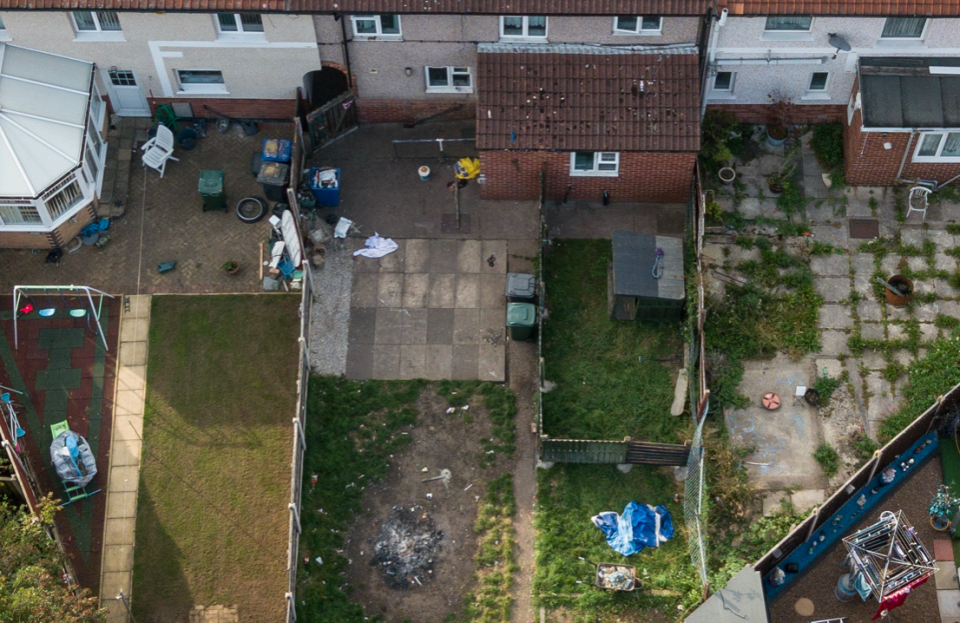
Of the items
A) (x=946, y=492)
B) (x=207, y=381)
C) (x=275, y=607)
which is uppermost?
(x=207, y=381)

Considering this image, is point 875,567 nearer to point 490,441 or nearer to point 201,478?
point 490,441

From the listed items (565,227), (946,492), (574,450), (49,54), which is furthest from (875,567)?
(49,54)

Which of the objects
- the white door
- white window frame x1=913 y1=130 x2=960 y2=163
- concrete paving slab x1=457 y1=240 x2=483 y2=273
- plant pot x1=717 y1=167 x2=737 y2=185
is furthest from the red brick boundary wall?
the white door

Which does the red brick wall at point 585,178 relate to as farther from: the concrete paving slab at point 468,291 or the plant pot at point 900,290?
the plant pot at point 900,290

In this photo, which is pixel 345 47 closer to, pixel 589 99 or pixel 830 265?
pixel 589 99

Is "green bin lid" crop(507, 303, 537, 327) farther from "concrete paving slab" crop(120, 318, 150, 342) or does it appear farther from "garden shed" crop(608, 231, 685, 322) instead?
"concrete paving slab" crop(120, 318, 150, 342)

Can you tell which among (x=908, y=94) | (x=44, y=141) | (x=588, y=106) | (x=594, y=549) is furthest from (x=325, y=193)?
(x=908, y=94)

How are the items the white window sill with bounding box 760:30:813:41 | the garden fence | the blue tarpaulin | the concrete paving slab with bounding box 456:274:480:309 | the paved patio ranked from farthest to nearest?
1. the white window sill with bounding box 760:30:813:41
2. the concrete paving slab with bounding box 456:274:480:309
3. the paved patio
4. the blue tarpaulin
5. the garden fence
